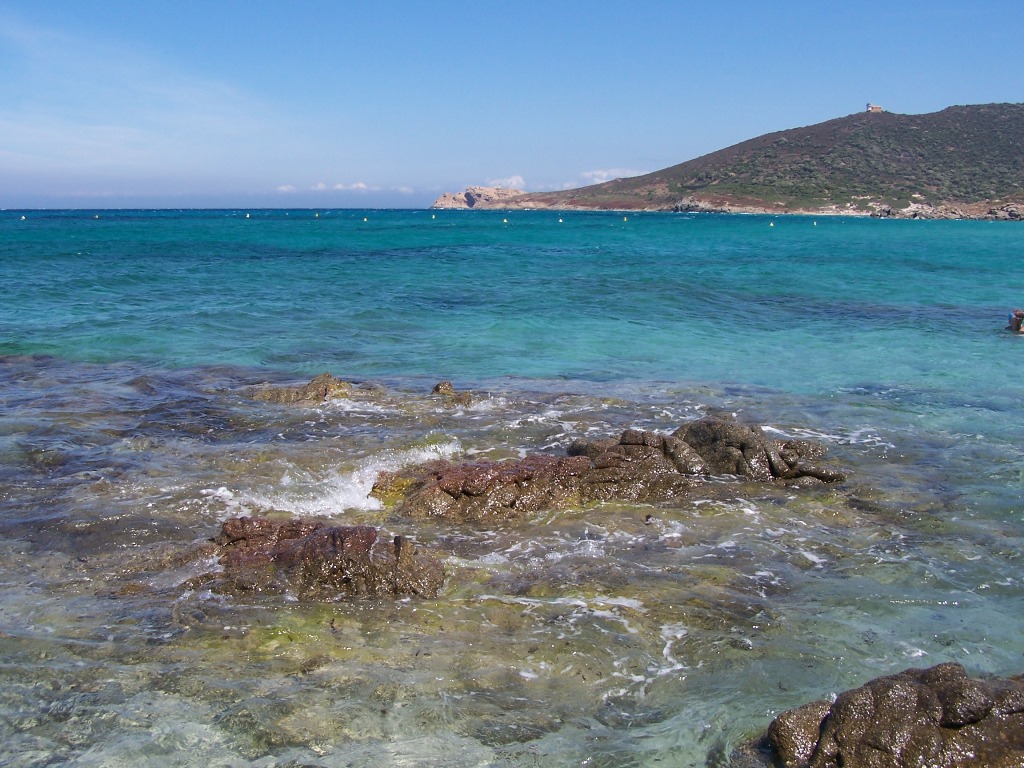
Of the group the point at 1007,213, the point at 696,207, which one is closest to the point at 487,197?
the point at 696,207

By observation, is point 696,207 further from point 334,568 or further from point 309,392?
point 334,568

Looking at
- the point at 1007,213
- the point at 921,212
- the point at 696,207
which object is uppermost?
the point at 696,207

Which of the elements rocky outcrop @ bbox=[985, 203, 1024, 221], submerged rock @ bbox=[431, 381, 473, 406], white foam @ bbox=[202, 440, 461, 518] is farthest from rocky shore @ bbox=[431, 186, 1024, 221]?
white foam @ bbox=[202, 440, 461, 518]

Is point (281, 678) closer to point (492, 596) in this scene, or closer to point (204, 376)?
point (492, 596)

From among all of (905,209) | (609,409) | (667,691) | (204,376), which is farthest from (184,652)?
(905,209)

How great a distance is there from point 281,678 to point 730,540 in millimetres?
4300

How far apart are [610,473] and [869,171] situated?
398 ft

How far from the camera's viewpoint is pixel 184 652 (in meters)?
5.49

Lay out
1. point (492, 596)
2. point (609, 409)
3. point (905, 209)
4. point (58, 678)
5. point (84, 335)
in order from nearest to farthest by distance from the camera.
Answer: point (58, 678) < point (492, 596) < point (609, 409) < point (84, 335) < point (905, 209)

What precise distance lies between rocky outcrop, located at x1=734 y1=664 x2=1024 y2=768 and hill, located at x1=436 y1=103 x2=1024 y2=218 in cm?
10314

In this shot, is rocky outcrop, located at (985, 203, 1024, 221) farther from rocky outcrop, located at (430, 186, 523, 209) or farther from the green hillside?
rocky outcrop, located at (430, 186, 523, 209)

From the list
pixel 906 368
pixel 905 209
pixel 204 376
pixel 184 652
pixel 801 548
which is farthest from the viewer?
pixel 905 209

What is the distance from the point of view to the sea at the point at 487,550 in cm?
486

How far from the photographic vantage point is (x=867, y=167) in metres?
116
